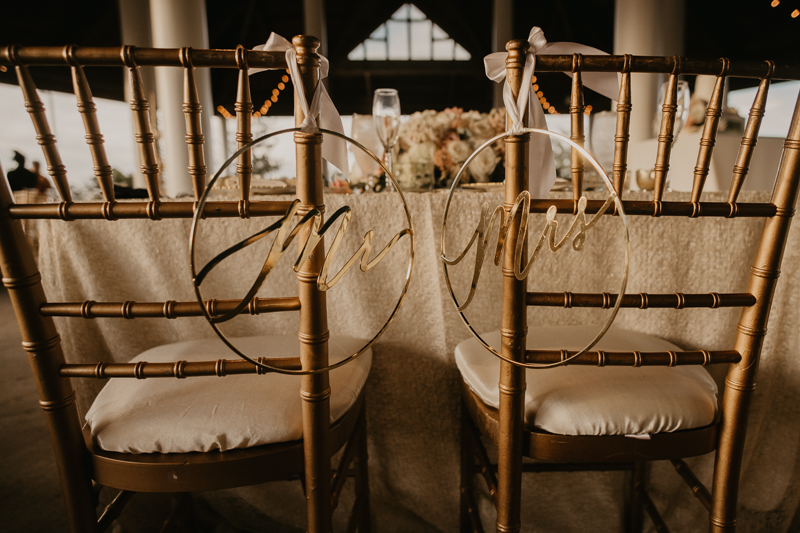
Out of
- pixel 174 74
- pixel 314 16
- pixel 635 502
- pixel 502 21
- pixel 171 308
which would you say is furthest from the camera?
pixel 502 21

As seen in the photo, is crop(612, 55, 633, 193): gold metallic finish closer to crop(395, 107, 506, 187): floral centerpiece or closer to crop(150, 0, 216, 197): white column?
crop(395, 107, 506, 187): floral centerpiece

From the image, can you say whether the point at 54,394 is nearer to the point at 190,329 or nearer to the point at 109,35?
the point at 190,329

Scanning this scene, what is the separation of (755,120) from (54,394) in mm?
1065

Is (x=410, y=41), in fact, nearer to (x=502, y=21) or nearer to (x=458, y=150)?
(x=502, y=21)

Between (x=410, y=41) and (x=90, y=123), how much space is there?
347 inches

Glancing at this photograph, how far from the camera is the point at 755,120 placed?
609mm

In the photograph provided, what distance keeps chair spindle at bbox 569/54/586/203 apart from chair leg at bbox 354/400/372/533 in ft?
2.04

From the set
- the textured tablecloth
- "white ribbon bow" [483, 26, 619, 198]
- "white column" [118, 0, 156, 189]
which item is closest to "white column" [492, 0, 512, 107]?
"white column" [118, 0, 156, 189]

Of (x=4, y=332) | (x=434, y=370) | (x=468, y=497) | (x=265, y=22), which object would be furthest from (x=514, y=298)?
(x=265, y=22)

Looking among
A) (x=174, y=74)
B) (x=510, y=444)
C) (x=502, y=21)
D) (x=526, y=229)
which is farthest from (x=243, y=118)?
(x=502, y=21)

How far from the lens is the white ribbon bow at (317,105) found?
54 cm

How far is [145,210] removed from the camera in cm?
58

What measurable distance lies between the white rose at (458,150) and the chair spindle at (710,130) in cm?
73

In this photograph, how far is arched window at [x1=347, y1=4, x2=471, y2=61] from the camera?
8.36 meters
